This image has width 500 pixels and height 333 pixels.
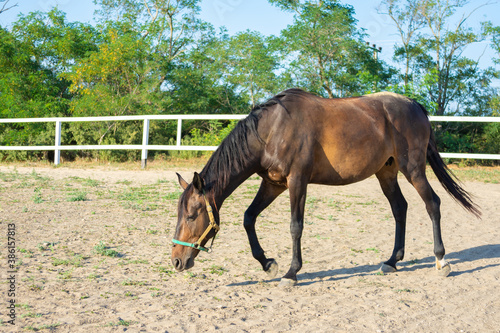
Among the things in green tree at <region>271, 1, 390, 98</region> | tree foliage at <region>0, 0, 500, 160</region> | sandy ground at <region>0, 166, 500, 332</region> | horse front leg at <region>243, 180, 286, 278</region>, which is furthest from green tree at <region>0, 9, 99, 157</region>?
horse front leg at <region>243, 180, 286, 278</region>

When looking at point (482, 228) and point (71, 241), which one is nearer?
point (71, 241)

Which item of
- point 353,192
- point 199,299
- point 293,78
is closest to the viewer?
point 199,299

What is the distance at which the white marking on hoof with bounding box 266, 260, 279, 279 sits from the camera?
Result: 4.73 metres

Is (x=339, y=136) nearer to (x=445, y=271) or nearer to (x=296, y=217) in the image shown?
(x=296, y=217)

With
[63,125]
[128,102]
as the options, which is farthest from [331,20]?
[63,125]

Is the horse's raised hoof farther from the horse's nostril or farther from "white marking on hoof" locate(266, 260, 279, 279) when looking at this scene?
the horse's nostril

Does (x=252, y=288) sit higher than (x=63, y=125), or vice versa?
(x=63, y=125)

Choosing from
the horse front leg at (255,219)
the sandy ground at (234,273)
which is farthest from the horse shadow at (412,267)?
the horse front leg at (255,219)

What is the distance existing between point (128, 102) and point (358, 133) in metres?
16.1

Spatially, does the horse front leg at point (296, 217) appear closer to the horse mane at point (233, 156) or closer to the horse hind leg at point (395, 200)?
the horse mane at point (233, 156)

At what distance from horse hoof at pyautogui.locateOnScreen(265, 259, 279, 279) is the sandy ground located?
A: 0.09 m

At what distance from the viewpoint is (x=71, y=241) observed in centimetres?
562

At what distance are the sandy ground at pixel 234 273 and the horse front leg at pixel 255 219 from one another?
15 cm

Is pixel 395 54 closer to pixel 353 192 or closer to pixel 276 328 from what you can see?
pixel 353 192
